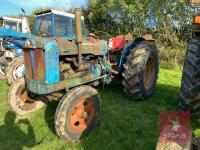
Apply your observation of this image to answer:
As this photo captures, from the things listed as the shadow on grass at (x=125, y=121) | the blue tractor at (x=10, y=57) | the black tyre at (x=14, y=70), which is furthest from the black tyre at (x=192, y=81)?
the blue tractor at (x=10, y=57)

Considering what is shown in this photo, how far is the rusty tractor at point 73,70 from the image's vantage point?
4.61 meters

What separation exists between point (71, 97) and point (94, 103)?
1.81 ft

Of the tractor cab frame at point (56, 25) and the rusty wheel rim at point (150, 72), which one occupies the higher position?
the tractor cab frame at point (56, 25)

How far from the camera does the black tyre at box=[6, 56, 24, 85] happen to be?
26.0 ft

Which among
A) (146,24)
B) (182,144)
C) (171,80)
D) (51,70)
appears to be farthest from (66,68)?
(146,24)

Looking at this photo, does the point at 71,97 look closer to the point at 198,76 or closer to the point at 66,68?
the point at 66,68

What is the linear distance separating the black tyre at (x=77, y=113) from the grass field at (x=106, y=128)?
0.14m

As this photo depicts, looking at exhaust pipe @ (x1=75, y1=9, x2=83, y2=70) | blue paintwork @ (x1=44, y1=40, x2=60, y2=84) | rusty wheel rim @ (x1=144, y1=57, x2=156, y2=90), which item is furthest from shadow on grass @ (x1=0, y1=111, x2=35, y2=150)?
rusty wheel rim @ (x1=144, y1=57, x2=156, y2=90)

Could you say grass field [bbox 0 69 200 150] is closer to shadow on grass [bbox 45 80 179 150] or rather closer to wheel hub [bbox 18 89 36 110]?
shadow on grass [bbox 45 80 179 150]

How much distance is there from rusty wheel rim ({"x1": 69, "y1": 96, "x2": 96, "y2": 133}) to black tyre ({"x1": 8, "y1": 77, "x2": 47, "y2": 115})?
121 centimetres

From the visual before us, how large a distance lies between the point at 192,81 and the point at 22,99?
10.1 feet

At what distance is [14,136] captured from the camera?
4.70 metres

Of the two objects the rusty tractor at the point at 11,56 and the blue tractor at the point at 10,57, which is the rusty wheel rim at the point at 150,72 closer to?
the rusty tractor at the point at 11,56

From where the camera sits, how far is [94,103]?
4.84 m
